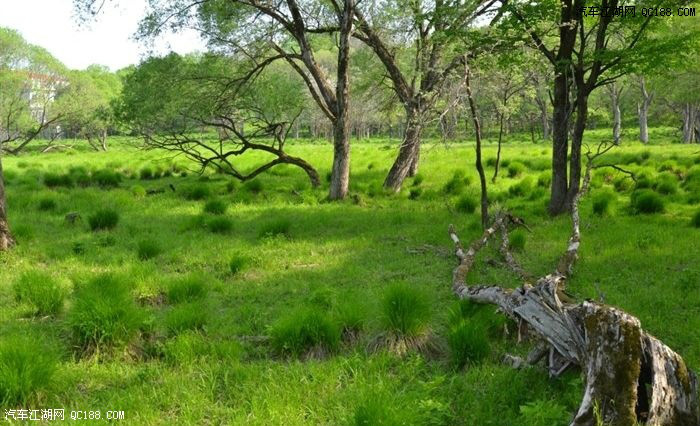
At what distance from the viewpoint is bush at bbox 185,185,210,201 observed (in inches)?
558

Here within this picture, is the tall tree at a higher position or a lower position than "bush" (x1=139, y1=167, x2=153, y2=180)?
higher

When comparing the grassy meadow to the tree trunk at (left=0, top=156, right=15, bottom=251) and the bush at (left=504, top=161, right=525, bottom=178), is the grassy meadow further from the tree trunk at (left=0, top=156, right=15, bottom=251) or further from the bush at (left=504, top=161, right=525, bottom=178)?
the bush at (left=504, top=161, right=525, bottom=178)

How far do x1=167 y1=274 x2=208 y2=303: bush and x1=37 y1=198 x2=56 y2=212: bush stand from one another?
7.80 metres

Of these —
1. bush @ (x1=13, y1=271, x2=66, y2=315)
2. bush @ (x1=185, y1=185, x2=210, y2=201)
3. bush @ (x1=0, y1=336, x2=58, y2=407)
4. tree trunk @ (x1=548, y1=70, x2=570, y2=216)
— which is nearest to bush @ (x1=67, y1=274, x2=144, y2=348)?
bush @ (x1=0, y1=336, x2=58, y2=407)

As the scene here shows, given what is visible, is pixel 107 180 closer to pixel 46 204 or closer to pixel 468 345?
pixel 46 204

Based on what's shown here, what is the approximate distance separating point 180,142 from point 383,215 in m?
6.80

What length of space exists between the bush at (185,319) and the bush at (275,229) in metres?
4.12

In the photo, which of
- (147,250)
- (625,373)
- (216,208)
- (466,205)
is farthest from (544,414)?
(216,208)

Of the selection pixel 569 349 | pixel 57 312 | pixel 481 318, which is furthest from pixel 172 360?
pixel 569 349

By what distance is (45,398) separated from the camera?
12.3 feet

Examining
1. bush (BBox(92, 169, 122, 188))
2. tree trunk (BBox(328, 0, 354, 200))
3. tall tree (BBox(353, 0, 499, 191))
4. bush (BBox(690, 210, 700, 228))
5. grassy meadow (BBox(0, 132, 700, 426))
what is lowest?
grassy meadow (BBox(0, 132, 700, 426))

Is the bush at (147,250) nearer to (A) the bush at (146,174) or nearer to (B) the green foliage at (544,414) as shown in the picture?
(B) the green foliage at (544,414)

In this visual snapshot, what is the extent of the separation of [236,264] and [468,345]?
4.30 m

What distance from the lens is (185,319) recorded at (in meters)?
5.25
